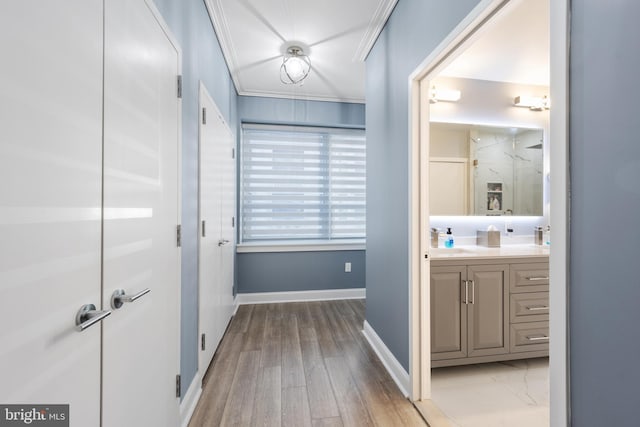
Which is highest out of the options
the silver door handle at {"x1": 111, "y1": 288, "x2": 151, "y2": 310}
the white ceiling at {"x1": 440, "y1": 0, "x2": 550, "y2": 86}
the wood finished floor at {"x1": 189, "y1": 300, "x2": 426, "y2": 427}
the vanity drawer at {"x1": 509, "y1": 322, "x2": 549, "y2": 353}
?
the white ceiling at {"x1": 440, "y1": 0, "x2": 550, "y2": 86}

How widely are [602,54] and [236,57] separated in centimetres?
266

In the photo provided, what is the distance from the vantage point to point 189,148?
61.5 inches

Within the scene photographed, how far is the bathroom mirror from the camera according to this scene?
100 inches

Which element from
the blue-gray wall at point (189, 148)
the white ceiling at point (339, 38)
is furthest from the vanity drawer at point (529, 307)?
the blue-gray wall at point (189, 148)

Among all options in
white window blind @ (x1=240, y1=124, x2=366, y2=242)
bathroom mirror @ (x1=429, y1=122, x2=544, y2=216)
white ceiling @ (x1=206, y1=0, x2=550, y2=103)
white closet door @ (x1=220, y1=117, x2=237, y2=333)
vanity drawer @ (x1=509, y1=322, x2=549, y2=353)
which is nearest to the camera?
white ceiling @ (x1=206, y1=0, x2=550, y2=103)

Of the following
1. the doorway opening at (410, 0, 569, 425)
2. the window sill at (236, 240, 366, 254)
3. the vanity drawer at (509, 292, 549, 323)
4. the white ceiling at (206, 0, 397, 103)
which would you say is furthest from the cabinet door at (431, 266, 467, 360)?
the white ceiling at (206, 0, 397, 103)

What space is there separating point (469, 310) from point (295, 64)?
2.65 metres

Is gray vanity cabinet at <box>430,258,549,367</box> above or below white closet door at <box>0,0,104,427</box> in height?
below

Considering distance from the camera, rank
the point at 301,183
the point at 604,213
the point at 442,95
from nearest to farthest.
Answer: the point at 604,213, the point at 442,95, the point at 301,183

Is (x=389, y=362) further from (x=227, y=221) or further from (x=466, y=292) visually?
(x=227, y=221)

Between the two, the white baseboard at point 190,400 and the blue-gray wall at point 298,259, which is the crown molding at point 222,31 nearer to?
the blue-gray wall at point 298,259

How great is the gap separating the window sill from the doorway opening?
1.41m

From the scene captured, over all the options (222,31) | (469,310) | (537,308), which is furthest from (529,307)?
(222,31)

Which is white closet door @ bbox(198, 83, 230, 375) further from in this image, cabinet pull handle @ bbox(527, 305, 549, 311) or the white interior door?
cabinet pull handle @ bbox(527, 305, 549, 311)
